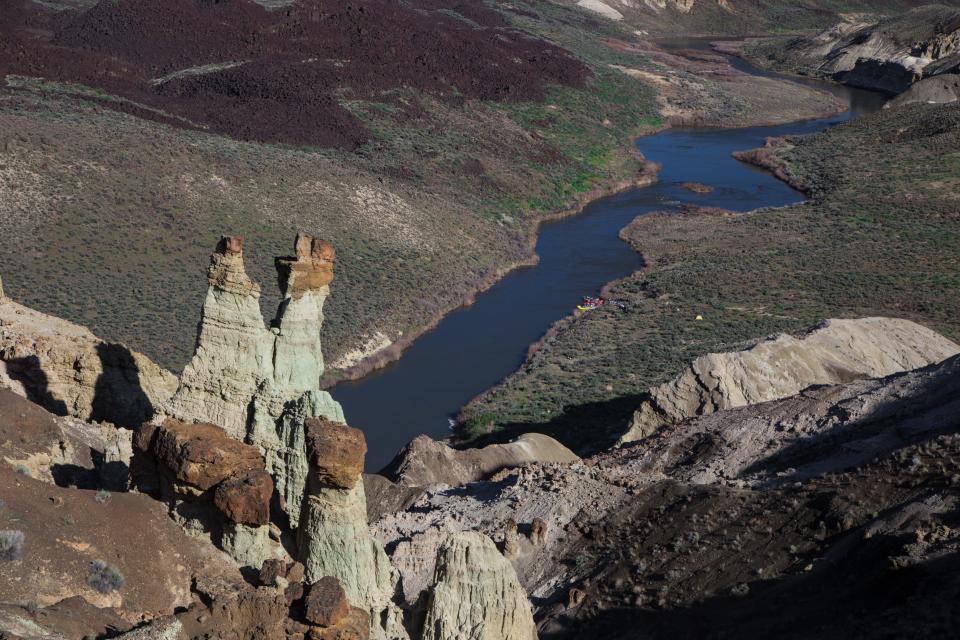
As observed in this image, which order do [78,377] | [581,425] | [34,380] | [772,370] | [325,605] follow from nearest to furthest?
1. [325,605]
2. [34,380]
3. [78,377]
4. [772,370]
5. [581,425]

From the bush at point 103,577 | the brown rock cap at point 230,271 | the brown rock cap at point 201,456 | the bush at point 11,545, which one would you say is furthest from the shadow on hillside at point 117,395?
the bush at point 11,545

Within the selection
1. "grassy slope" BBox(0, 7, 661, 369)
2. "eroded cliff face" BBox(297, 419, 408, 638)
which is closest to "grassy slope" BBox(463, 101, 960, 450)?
"grassy slope" BBox(0, 7, 661, 369)

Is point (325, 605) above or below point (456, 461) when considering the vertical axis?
above

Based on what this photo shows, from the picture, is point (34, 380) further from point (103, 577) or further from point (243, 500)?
point (103, 577)

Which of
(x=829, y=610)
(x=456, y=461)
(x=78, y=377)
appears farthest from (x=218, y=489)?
(x=456, y=461)

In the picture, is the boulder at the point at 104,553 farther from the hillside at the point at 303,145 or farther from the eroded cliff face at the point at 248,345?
the hillside at the point at 303,145

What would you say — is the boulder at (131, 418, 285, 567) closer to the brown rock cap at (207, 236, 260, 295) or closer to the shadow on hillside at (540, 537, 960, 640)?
the brown rock cap at (207, 236, 260, 295)

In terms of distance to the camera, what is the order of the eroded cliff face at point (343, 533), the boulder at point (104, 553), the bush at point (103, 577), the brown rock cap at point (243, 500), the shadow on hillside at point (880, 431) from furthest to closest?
1. the shadow on hillside at point (880, 431)
2. the brown rock cap at point (243, 500)
3. the eroded cliff face at point (343, 533)
4. the bush at point (103, 577)
5. the boulder at point (104, 553)
